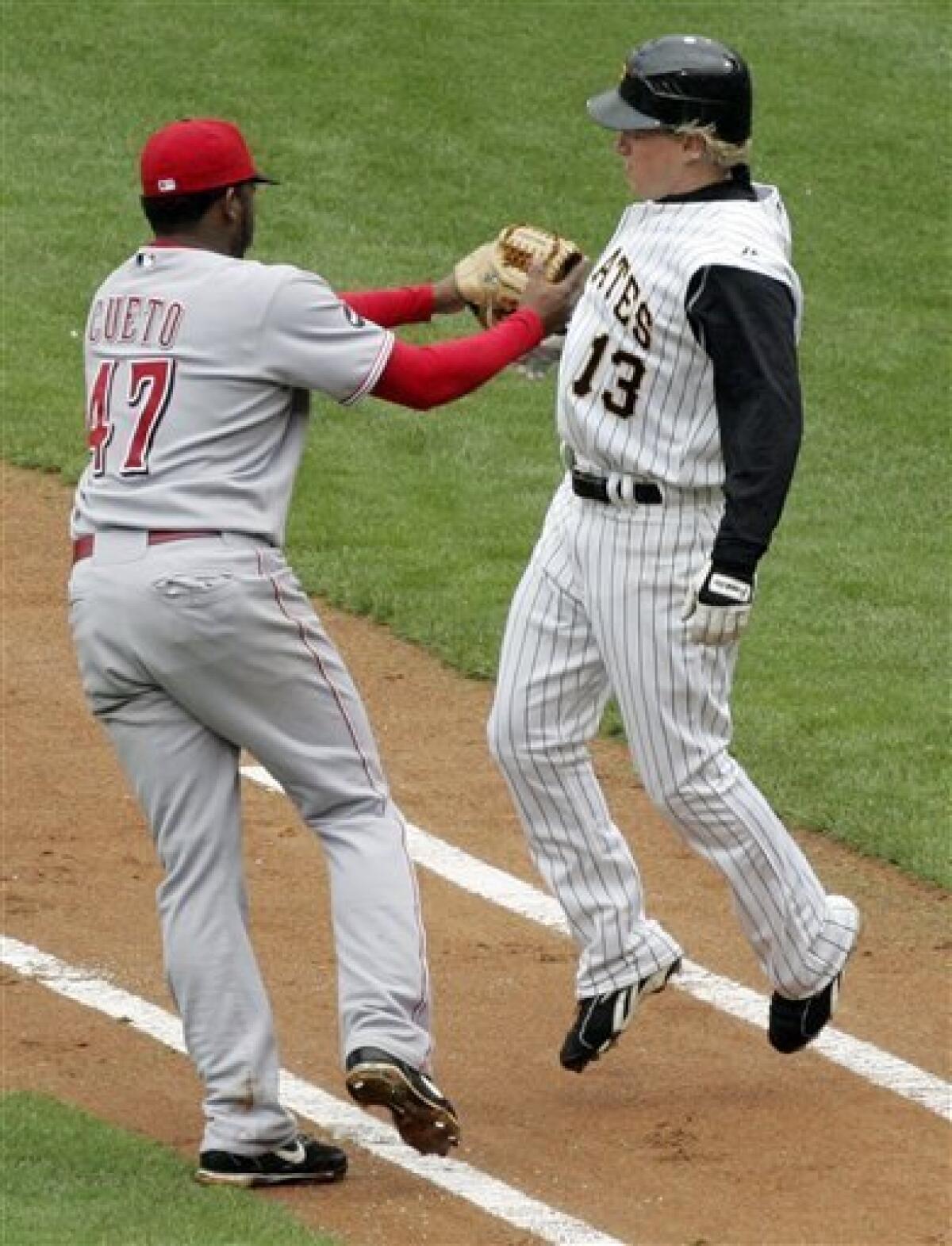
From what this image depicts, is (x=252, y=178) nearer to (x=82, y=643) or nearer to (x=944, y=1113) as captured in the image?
(x=82, y=643)

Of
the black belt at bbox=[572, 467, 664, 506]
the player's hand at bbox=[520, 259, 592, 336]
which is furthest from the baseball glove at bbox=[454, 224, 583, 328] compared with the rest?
the black belt at bbox=[572, 467, 664, 506]

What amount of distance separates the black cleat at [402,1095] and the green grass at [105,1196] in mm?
283

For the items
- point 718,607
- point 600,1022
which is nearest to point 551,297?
point 718,607

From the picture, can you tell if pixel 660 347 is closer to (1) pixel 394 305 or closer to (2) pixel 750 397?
(2) pixel 750 397

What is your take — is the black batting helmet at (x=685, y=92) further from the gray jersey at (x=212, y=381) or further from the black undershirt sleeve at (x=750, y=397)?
the gray jersey at (x=212, y=381)

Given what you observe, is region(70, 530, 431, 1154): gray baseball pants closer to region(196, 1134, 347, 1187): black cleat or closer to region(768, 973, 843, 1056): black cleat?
region(196, 1134, 347, 1187): black cleat

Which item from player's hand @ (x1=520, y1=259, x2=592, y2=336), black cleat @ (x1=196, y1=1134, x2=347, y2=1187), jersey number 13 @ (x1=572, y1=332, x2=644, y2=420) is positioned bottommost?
black cleat @ (x1=196, y1=1134, x2=347, y2=1187)

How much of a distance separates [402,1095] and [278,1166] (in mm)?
398

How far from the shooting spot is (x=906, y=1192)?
6320 millimetres

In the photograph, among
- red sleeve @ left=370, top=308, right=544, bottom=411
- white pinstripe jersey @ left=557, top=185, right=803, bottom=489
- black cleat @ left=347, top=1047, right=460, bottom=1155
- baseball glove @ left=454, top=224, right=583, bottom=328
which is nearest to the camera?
black cleat @ left=347, top=1047, right=460, bottom=1155

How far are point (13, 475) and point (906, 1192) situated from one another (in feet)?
20.4

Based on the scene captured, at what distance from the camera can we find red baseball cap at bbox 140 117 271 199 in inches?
247

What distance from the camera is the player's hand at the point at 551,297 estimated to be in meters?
6.76

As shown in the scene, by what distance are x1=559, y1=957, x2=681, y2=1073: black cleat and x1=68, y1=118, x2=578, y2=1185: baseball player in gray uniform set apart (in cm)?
67
